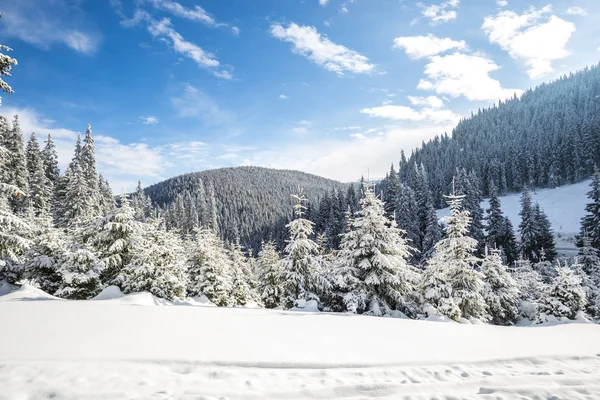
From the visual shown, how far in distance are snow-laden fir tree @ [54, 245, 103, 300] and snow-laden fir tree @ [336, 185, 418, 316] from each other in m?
12.1

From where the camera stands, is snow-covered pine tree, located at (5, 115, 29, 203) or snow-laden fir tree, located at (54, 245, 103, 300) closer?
snow-laden fir tree, located at (54, 245, 103, 300)

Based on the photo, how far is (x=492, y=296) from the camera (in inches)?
734

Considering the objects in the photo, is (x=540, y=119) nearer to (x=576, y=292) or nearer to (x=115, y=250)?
(x=576, y=292)

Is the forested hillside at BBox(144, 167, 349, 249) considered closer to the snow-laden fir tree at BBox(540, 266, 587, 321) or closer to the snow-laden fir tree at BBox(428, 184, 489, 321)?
the snow-laden fir tree at BBox(428, 184, 489, 321)

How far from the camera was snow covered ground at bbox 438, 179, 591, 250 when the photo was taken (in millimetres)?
57531

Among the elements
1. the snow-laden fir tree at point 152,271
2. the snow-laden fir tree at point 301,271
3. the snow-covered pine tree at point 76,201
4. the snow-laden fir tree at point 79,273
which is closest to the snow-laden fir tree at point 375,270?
the snow-laden fir tree at point 301,271

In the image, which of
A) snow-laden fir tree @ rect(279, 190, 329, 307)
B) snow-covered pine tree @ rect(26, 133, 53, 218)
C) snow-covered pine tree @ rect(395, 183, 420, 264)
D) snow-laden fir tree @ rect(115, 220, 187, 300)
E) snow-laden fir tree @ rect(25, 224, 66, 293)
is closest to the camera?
snow-laden fir tree @ rect(115, 220, 187, 300)

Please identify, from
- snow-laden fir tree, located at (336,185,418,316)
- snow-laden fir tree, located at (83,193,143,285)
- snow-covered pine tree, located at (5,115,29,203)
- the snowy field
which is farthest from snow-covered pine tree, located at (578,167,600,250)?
snow-covered pine tree, located at (5,115,29,203)

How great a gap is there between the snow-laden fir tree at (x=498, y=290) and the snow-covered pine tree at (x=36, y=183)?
48.1 metres

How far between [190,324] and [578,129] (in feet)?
414

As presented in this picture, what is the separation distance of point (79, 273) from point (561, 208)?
88609 mm

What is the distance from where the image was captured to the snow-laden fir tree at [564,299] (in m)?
18.3

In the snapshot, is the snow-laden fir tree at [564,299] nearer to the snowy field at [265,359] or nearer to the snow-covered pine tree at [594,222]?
the snowy field at [265,359]

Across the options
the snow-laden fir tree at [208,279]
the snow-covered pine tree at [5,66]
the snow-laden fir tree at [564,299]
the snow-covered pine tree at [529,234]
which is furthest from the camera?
the snow-covered pine tree at [529,234]
